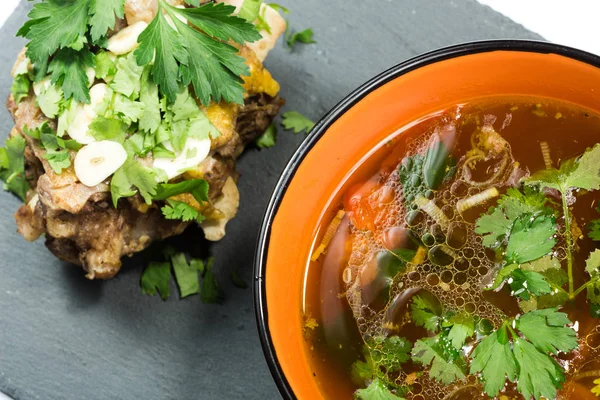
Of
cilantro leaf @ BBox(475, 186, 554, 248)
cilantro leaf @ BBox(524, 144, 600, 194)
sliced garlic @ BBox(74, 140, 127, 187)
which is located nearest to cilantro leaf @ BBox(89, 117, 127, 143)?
sliced garlic @ BBox(74, 140, 127, 187)

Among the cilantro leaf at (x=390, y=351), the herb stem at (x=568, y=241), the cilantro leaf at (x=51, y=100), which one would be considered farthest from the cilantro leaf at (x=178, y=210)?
the herb stem at (x=568, y=241)

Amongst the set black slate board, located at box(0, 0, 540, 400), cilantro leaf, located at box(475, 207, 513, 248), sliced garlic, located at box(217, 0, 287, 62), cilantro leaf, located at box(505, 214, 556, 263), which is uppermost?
cilantro leaf, located at box(505, 214, 556, 263)

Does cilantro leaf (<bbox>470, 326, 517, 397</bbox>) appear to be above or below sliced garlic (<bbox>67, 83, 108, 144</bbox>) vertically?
above

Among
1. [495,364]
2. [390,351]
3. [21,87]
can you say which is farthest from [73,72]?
[495,364]

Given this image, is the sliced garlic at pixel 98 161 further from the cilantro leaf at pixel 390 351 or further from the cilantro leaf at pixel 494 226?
the cilantro leaf at pixel 494 226

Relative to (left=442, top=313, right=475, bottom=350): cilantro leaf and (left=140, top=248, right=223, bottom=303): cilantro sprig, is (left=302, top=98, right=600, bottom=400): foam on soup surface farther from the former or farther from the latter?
(left=140, top=248, right=223, bottom=303): cilantro sprig

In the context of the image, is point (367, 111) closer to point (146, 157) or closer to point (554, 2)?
point (146, 157)
